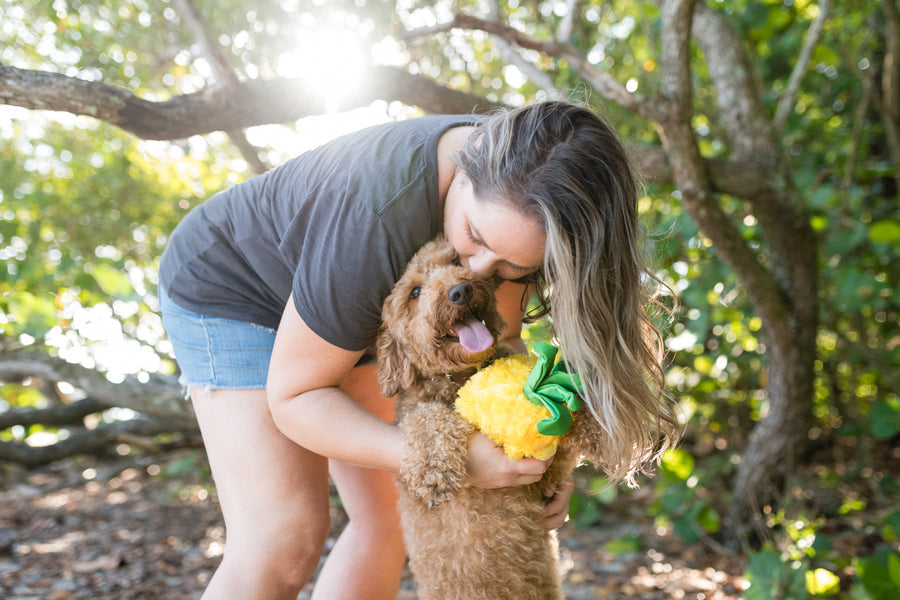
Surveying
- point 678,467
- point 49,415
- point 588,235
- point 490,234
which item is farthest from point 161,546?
point 588,235

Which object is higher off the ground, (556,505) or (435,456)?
(435,456)

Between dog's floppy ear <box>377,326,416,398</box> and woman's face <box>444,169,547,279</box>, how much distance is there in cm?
27

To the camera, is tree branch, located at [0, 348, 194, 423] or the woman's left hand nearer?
the woman's left hand

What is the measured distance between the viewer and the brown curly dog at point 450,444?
1.39m

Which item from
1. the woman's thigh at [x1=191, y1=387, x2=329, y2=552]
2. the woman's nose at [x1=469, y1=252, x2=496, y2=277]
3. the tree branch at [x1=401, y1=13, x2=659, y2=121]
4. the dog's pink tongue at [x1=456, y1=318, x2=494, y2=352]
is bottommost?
the woman's thigh at [x1=191, y1=387, x2=329, y2=552]

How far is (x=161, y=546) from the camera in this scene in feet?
10.4

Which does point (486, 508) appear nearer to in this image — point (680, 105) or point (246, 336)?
point (246, 336)

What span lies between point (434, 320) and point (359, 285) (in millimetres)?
185

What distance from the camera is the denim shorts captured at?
5.38 feet

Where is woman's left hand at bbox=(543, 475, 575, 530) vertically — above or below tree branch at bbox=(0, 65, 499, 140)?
below

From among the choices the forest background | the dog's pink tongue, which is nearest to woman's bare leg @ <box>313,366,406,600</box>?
the dog's pink tongue

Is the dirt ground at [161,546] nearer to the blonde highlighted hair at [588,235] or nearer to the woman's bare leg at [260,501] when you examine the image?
the woman's bare leg at [260,501]

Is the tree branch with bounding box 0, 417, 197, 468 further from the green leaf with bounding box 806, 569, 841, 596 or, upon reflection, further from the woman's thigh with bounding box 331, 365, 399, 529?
the green leaf with bounding box 806, 569, 841, 596

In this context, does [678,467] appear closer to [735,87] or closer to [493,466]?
[735,87]
